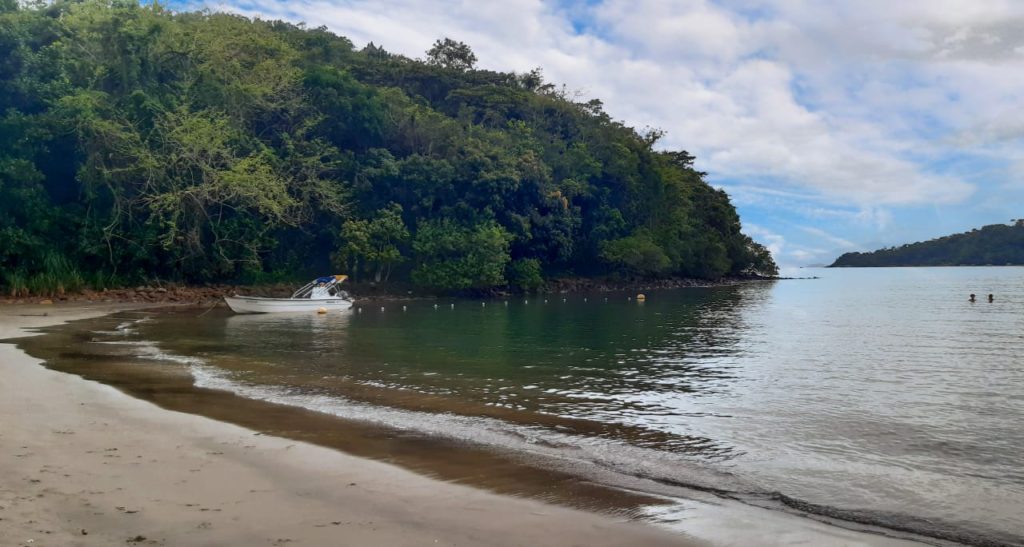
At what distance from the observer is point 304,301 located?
36.3 m

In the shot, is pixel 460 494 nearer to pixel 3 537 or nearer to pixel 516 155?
pixel 3 537

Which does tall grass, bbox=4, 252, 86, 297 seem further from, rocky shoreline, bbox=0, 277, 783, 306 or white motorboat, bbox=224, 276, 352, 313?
white motorboat, bbox=224, 276, 352, 313

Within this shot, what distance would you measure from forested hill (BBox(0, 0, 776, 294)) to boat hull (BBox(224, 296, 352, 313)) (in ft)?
22.4

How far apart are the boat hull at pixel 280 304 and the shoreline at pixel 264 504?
83.7 ft

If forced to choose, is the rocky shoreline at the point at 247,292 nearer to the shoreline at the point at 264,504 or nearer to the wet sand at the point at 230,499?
the wet sand at the point at 230,499

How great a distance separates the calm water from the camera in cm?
820

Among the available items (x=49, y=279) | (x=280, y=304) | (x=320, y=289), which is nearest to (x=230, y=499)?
(x=280, y=304)

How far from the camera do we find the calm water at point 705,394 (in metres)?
8.20

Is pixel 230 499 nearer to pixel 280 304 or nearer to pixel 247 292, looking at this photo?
pixel 280 304

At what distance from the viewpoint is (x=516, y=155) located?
174ft

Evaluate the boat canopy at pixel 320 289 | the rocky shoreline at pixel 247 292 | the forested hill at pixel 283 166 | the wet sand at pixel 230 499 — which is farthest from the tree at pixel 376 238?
the wet sand at pixel 230 499

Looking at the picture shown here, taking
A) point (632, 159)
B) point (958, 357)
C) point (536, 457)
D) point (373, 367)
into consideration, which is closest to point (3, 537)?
point (536, 457)

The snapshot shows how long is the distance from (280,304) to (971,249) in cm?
13743

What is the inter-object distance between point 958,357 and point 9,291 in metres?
39.5
